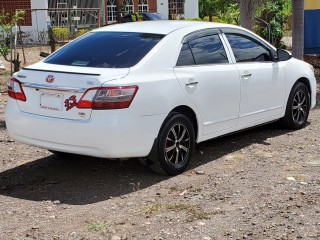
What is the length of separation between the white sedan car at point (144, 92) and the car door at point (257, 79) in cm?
1

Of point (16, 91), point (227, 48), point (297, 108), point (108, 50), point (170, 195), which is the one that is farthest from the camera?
point (297, 108)

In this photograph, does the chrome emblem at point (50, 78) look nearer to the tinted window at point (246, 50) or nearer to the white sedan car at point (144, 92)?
the white sedan car at point (144, 92)

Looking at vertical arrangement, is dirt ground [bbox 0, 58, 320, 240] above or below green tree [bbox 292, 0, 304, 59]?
below

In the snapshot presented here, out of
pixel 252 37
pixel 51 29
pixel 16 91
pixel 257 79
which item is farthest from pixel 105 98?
pixel 51 29

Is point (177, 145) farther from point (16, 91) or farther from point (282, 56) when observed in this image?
point (282, 56)

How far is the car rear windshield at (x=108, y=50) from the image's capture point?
6.05 meters

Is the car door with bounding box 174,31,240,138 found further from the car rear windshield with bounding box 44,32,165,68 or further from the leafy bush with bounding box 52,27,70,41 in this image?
the leafy bush with bounding box 52,27,70,41

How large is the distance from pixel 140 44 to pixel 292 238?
8.81 ft

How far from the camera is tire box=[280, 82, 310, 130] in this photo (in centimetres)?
800

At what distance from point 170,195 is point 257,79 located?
2256 mm

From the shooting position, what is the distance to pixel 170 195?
223 inches

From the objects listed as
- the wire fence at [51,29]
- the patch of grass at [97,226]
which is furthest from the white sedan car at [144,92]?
the wire fence at [51,29]

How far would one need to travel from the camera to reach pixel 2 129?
28.2 feet

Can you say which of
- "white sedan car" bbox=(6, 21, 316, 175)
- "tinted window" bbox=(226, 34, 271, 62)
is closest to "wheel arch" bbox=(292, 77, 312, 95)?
"tinted window" bbox=(226, 34, 271, 62)
